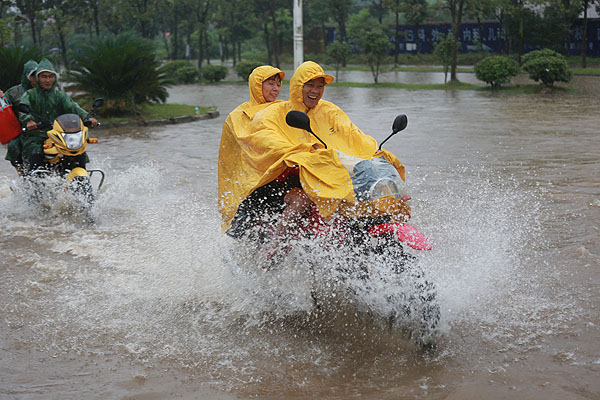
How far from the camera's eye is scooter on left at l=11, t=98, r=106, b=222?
277 inches

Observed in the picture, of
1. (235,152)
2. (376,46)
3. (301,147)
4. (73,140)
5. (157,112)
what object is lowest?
(157,112)

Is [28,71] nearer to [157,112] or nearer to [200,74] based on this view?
[157,112]

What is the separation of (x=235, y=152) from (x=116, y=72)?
12.6 metres

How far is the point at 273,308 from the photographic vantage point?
15.1 ft

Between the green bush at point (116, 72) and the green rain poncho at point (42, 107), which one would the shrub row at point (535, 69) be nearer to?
the green bush at point (116, 72)

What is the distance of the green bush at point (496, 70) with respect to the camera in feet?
76.4

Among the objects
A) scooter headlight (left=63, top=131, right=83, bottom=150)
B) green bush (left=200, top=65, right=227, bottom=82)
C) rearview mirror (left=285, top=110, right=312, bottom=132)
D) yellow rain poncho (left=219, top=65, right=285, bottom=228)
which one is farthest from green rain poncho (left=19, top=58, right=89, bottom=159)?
green bush (left=200, top=65, right=227, bottom=82)

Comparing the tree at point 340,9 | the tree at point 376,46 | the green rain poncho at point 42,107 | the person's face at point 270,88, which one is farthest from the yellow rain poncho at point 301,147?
the tree at point 340,9

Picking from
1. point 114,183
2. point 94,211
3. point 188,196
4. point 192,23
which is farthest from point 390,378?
point 192,23

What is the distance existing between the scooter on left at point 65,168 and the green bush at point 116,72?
9326 mm

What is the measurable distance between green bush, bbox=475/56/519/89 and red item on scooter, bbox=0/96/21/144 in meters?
18.8

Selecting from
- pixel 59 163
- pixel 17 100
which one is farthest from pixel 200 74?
pixel 59 163

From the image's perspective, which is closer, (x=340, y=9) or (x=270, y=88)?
(x=270, y=88)

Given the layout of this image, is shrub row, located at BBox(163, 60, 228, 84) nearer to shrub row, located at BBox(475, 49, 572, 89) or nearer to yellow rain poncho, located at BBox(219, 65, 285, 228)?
shrub row, located at BBox(475, 49, 572, 89)
